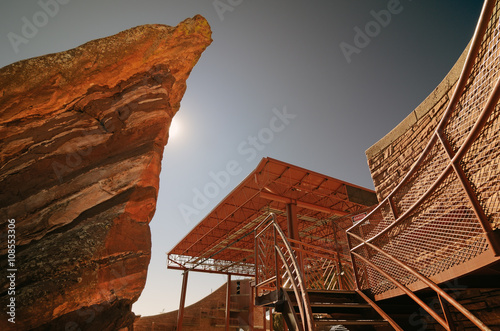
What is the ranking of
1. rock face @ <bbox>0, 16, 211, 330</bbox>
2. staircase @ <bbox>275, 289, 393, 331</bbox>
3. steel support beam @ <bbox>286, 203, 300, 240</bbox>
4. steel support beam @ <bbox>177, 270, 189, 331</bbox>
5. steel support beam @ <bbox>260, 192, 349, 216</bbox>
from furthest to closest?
steel support beam @ <bbox>177, 270, 189, 331</bbox>, steel support beam @ <bbox>260, 192, 349, 216</bbox>, steel support beam @ <bbox>286, 203, 300, 240</bbox>, staircase @ <bbox>275, 289, 393, 331</bbox>, rock face @ <bbox>0, 16, 211, 330</bbox>

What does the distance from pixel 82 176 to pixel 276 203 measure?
10206 millimetres

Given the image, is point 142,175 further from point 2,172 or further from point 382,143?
point 382,143

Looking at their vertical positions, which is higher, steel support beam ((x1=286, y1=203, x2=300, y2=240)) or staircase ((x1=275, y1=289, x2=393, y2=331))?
steel support beam ((x1=286, y1=203, x2=300, y2=240))

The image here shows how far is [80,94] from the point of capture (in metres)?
5.07

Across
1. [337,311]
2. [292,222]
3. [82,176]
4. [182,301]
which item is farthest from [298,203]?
[182,301]

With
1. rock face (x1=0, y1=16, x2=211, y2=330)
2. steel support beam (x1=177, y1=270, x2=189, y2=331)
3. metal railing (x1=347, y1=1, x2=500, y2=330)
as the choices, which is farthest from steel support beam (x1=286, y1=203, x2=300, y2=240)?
steel support beam (x1=177, y1=270, x2=189, y2=331)

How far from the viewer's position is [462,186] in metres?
2.24

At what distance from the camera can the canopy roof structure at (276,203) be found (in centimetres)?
1075

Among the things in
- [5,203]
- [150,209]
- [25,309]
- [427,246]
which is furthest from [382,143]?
[5,203]

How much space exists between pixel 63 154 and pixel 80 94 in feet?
4.23

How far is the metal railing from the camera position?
2127mm

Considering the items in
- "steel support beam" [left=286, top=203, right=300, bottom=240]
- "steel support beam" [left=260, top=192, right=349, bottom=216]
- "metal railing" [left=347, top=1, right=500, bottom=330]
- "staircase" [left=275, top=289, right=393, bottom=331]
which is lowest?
"staircase" [left=275, top=289, right=393, bottom=331]

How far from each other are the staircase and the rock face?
8.12 ft

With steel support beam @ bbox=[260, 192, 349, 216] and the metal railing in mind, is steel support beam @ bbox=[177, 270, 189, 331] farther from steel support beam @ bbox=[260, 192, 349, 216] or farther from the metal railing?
the metal railing
